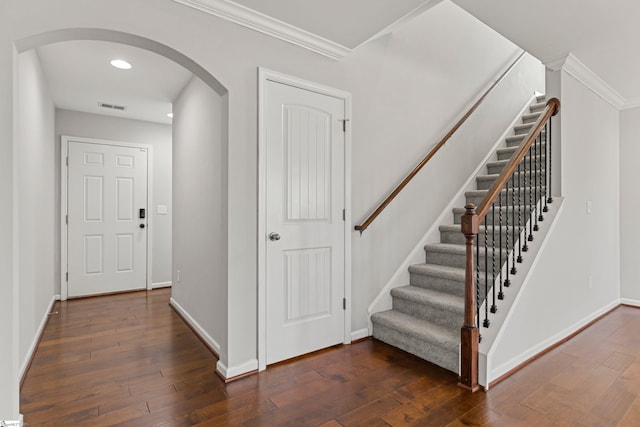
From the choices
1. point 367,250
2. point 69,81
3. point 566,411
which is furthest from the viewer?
point 69,81

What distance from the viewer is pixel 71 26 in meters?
1.75

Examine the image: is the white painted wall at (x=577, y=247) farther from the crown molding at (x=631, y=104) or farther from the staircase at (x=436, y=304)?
the staircase at (x=436, y=304)

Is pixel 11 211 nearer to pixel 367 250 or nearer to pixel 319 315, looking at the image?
pixel 319 315

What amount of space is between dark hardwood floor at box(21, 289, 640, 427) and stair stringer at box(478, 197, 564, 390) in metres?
0.09

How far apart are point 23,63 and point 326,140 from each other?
2.25 m

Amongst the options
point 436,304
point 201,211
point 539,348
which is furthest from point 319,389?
point 201,211

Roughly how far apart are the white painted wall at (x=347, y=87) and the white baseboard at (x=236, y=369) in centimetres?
3

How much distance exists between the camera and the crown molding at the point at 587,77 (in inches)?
117

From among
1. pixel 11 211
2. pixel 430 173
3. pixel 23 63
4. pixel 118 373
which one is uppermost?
pixel 23 63

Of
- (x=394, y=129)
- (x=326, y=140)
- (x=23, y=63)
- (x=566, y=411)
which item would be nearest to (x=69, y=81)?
(x=23, y=63)

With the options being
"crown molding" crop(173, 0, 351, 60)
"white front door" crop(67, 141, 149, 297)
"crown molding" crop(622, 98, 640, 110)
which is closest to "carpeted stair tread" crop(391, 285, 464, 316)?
"crown molding" crop(173, 0, 351, 60)

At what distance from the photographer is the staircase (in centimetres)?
246

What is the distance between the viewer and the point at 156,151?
509cm

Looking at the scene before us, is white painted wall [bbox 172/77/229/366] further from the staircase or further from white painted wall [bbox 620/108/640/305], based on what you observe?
white painted wall [bbox 620/108/640/305]
